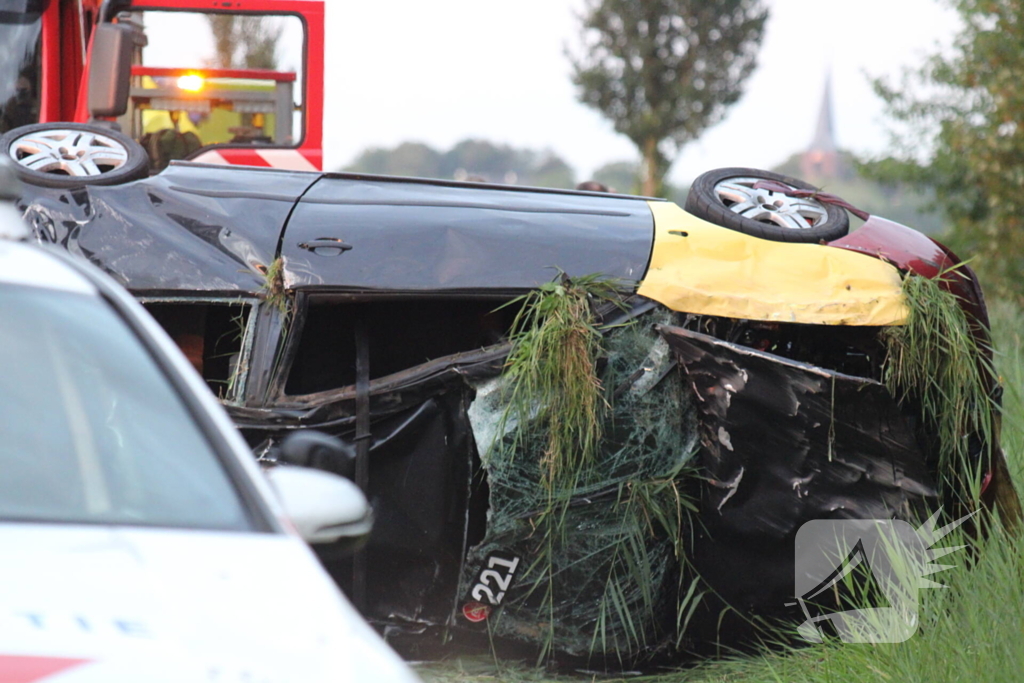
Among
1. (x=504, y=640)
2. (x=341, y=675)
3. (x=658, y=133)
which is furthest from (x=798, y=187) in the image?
(x=658, y=133)

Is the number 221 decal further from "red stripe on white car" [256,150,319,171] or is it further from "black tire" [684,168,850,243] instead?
"red stripe on white car" [256,150,319,171]

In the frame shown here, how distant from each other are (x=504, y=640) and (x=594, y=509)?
21.8 inches

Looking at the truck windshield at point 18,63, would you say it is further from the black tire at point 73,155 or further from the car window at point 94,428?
the car window at point 94,428

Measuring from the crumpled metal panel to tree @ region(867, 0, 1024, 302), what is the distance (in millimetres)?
8825

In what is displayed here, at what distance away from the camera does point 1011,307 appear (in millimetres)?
11016

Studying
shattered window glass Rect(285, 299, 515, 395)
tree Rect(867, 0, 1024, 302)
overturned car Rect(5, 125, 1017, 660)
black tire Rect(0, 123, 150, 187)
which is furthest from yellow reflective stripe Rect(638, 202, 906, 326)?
tree Rect(867, 0, 1024, 302)

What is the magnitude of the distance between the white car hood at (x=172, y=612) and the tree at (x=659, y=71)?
774 inches

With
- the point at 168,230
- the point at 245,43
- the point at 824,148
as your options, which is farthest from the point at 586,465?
the point at 824,148

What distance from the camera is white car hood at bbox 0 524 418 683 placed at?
1.48 metres

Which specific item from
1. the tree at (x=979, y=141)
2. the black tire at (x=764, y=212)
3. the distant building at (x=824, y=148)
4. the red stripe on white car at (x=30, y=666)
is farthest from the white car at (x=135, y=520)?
the distant building at (x=824, y=148)

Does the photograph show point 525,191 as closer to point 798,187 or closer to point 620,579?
point 798,187

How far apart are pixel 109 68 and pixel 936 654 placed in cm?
417

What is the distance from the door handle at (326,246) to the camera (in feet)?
11.9

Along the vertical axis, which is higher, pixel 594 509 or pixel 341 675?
pixel 341 675
